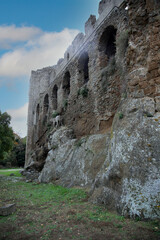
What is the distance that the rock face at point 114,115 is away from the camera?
3756 mm

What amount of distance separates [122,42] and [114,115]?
2.86 metres

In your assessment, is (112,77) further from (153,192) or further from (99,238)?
(99,238)

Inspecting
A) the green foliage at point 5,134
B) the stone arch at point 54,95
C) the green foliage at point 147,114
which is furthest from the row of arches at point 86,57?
the green foliage at point 147,114

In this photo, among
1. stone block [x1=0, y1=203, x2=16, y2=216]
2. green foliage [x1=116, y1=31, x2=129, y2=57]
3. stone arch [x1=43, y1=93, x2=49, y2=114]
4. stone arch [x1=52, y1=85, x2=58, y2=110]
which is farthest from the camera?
stone arch [x1=43, y1=93, x2=49, y2=114]

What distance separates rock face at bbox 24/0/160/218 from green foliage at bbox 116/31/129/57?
3 centimetres

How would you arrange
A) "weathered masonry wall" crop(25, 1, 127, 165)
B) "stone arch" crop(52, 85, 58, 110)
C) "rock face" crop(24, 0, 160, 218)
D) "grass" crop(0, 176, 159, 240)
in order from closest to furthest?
"grass" crop(0, 176, 159, 240) < "rock face" crop(24, 0, 160, 218) < "weathered masonry wall" crop(25, 1, 127, 165) < "stone arch" crop(52, 85, 58, 110)

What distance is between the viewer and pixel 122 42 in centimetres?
681

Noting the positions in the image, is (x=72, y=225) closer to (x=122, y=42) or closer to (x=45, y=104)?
(x=122, y=42)

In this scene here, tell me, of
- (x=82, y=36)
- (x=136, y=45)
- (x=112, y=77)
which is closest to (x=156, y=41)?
(x=136, y=45)

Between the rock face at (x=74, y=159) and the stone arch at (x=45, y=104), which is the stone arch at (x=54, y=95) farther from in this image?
the rock face at (x=74, y=159)

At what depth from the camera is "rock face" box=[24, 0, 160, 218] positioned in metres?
3.76

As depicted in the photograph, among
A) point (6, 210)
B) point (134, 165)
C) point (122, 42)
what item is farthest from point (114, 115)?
point (6, 210)

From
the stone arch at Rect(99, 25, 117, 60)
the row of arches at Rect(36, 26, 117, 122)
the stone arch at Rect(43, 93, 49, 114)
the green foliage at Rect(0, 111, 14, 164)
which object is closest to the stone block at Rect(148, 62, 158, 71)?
the row of arches at Rect(36, 26, 117, 122)

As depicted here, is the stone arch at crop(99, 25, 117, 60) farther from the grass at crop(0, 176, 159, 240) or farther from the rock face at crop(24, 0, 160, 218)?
the grass at crop(0, 176, 159, 240)
